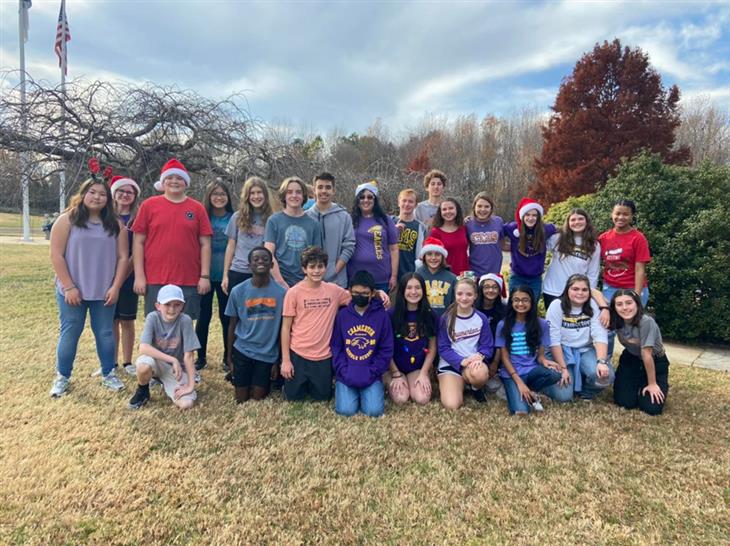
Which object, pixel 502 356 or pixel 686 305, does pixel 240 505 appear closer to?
pixel 502 356

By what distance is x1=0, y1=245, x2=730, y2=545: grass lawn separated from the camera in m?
2.38

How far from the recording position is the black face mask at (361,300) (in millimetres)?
3912

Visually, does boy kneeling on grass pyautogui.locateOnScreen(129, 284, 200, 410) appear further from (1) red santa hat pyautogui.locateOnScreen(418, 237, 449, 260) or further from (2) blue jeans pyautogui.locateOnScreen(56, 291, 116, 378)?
(1) red santa hat pyautogui.locateOnScreen(418, 237, 449, 260)

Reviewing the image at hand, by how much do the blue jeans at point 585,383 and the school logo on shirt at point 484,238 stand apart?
4.14ft

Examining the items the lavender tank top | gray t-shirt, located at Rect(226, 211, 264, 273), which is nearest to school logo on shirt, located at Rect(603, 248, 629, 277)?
gray t-shirt, located at Rect(226, 211, 264, 273)

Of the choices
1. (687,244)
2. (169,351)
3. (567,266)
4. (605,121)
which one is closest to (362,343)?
(169,351)

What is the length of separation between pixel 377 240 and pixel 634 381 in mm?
2647

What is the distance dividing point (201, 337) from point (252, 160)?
479 cm

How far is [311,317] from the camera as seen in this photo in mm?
3998

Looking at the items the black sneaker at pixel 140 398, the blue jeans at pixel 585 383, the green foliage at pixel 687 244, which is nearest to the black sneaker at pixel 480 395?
the blue jeans at pixel 585 383

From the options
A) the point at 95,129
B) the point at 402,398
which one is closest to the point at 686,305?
the point at 402,398

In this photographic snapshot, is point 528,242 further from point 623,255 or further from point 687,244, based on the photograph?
point 687,244

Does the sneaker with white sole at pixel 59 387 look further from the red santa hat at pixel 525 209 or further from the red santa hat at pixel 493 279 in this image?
the red santa hat at pixel 525 209

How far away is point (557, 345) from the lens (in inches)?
161
